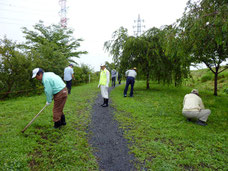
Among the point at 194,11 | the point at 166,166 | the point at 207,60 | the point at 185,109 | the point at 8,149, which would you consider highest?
the point at 194,11

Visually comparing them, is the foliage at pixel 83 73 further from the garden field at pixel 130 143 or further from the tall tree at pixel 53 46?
the garden field at pixel 130 143

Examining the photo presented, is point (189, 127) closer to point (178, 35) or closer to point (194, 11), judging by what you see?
point (178, 35)

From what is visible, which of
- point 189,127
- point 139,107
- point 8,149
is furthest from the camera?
point 139,107

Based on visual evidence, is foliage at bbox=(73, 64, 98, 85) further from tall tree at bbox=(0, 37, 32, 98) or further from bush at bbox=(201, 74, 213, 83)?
bush at bbox=(201, 74, 213, 83)

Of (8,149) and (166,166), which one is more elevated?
(8,149)

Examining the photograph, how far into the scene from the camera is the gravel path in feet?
9.68

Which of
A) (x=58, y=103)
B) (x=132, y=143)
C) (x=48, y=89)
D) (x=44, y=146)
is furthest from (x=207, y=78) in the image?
(x=44, y=146)

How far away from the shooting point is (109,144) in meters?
3.69

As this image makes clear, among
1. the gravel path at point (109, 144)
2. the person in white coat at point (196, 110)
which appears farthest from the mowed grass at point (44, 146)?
the person in white coat at point (196, 110)

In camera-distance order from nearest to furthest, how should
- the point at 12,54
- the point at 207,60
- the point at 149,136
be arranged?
the point at 149,136
the point at 12,54
the point at 207,60

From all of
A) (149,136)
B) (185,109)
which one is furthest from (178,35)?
(149,136)

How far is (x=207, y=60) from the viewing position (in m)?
9.60

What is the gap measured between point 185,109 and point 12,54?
9343mm

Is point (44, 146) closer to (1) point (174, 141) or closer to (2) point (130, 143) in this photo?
(2) point (130, 143)
